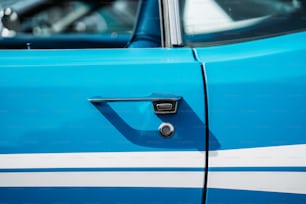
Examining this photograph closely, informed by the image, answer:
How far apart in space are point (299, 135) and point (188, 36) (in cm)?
48

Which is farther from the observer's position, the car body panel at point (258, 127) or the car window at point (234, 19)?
the car window at point (234, 19)

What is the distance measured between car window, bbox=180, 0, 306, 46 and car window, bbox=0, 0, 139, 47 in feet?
3.56

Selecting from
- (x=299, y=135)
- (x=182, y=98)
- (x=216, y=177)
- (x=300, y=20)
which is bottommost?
(x=216, y=177)

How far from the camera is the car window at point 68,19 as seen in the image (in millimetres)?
2701

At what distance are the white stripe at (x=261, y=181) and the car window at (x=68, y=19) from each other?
145cm

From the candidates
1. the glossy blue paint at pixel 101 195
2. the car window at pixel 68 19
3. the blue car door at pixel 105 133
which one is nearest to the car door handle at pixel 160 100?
the blue car door at pixel 105 133

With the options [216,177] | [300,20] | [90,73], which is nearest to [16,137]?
[90,73]

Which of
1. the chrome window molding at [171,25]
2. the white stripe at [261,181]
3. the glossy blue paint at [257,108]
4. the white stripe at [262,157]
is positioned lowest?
the white stripe at [261,181]

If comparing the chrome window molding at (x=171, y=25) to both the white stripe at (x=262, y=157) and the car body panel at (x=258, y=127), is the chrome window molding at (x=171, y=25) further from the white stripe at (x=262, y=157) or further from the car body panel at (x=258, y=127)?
the white stripe at (x=262, y=157)

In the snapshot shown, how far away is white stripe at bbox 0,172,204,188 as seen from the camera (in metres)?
1.37

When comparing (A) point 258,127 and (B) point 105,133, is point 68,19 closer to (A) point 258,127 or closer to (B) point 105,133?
(B) point 105,133

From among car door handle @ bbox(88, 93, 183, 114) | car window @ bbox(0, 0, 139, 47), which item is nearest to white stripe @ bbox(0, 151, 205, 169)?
car door handle @ bbox(88, 93, 183, 114)

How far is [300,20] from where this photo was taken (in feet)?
5.09

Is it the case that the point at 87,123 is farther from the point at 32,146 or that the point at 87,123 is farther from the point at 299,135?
the point at 299,135
